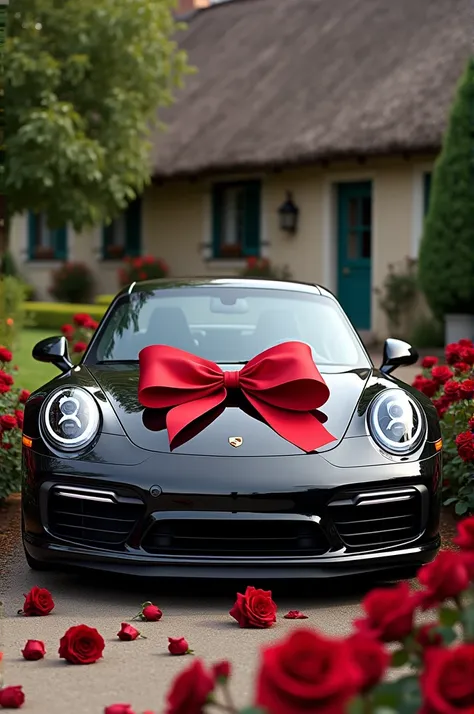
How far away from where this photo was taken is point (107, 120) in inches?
632

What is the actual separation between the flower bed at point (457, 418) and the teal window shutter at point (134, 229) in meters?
16.0

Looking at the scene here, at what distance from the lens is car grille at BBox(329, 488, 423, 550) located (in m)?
4.64

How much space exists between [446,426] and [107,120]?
10470 mm

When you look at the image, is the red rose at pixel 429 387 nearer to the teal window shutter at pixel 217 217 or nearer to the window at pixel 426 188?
the window at pixel 426 188

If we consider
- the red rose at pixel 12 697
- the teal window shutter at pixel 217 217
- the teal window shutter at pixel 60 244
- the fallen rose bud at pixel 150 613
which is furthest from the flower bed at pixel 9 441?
the teal window shutter at pixel 60 244

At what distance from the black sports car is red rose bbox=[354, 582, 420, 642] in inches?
93.3

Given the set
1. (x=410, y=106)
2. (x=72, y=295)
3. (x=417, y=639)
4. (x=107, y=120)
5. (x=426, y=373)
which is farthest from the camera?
(x=72, y=295)

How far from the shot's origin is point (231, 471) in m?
4.60

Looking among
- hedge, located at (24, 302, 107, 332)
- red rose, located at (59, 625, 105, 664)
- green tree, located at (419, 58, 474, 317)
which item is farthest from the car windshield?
hedge, located at (24, 302, 107, 332)

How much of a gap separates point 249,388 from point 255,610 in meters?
1.10

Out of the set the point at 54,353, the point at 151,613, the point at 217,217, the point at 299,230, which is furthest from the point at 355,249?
the point at 151,613

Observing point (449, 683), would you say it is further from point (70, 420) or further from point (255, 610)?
point (70, 420)

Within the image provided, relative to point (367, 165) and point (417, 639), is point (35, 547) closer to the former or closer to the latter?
point (417, 639)

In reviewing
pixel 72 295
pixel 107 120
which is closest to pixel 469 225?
pixel 107 120
